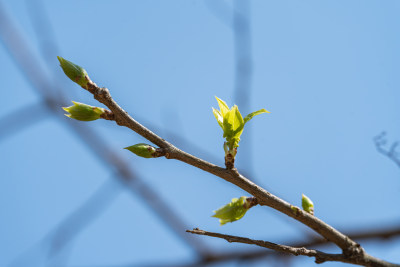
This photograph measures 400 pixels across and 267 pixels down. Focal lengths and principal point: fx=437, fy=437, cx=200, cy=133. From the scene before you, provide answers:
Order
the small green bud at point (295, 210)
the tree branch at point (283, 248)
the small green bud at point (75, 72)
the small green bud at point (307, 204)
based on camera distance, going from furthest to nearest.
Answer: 1. the small green bud at point (307, 204)
2. the small green bud at point (75, 72)
3. the small green bud at point (295, 210)
4. the tree branch at point (283, 248)

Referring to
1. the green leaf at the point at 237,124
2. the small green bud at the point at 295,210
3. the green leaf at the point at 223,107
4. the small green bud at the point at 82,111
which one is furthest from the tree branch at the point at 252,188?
the green leaf at the point at 223,107

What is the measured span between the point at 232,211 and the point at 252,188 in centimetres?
23

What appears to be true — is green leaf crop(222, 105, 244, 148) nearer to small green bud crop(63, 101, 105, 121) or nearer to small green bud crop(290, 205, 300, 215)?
small green bud crop(290, 205, 300, 215)

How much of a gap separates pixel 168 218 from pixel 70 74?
2239 millimetres

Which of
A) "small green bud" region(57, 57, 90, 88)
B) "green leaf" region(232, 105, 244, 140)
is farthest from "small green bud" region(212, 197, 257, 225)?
"small green bud" region(57, 57, 90, 88)

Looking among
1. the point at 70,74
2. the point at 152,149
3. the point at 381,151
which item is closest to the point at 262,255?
the point at 381,151

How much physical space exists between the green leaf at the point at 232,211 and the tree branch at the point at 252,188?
0.51ft

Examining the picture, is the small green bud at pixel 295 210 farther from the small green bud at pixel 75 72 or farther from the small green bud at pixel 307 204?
the small green bud at pixel 75 72

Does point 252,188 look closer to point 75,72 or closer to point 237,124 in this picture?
point 237,124

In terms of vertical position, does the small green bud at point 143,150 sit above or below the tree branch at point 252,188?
below

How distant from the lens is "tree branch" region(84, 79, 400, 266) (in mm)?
1656

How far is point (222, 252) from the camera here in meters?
3.31

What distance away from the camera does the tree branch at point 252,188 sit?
65.2 inches

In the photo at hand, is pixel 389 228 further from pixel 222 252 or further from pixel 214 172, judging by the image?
pixel 214 172
